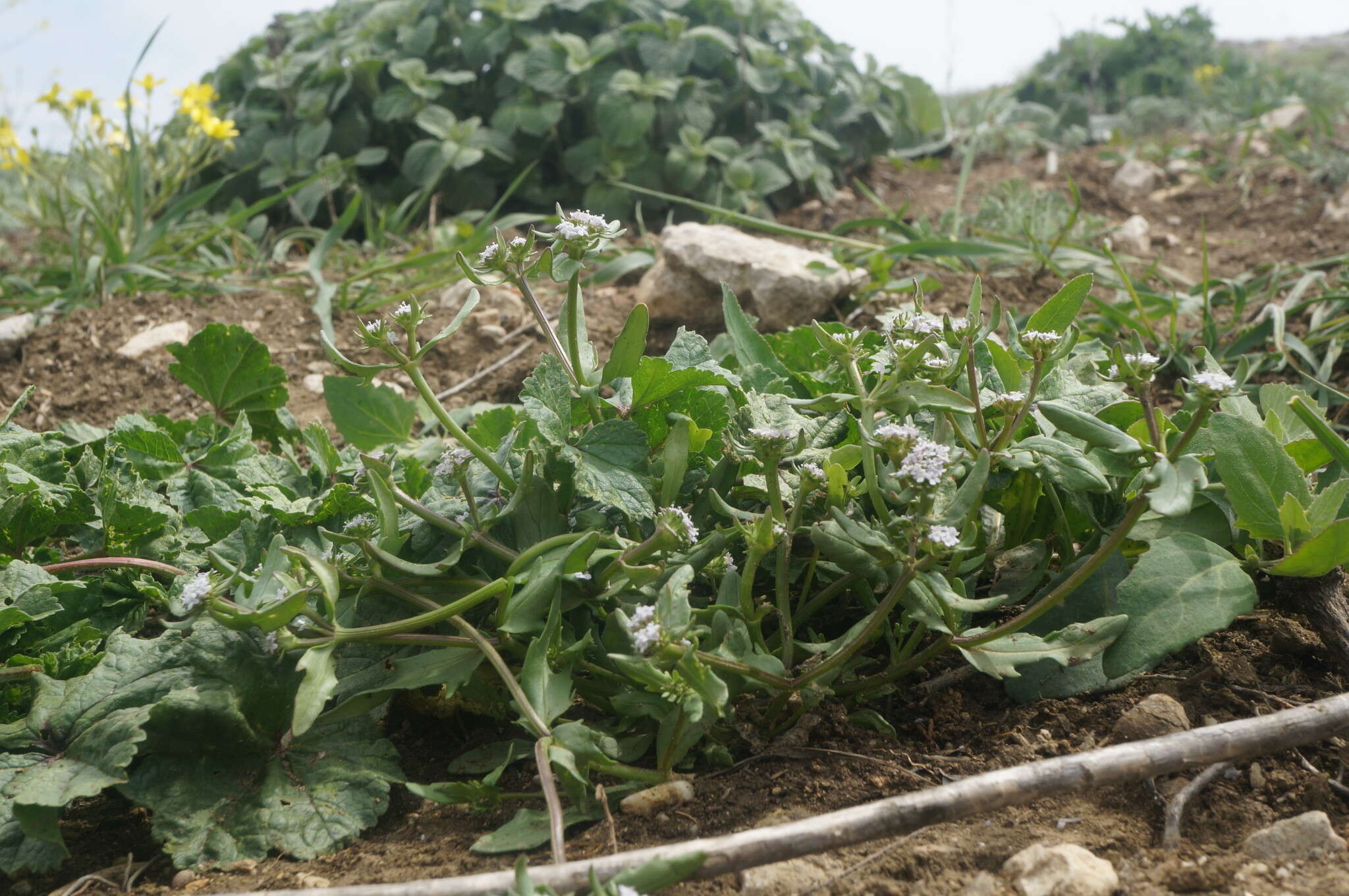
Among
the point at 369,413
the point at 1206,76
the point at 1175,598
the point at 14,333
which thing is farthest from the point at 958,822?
the point at 1206,76

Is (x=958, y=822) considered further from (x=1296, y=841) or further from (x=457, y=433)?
(x=457, y=433)

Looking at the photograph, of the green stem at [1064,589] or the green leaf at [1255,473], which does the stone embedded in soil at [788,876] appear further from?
the green leaf at [1255,473]

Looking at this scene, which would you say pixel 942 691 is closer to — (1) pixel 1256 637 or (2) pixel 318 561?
(1) pixel 1256 637

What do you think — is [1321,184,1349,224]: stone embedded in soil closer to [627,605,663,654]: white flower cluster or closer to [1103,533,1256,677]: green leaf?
[1103,533,1256,677]: green leaf

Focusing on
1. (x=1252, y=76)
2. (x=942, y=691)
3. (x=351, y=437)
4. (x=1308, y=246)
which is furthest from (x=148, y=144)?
(x=1252, y=76)

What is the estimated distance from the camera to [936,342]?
1.53 m

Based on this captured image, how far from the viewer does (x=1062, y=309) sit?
159 cm

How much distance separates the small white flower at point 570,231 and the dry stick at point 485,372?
1.64m

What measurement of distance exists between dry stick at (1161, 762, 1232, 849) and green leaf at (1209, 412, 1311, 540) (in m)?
0.34

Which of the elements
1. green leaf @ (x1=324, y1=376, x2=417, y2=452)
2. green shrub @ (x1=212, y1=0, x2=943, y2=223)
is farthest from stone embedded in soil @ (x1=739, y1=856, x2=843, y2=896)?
green shrub @ (x1=212, y1=0, x2=943, y2=223)

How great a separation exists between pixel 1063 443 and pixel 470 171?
3842 millimetres

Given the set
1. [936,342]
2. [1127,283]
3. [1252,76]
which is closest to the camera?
[936,342]

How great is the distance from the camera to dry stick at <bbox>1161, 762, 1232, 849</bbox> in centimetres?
122

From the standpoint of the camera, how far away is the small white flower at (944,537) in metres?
1.17
